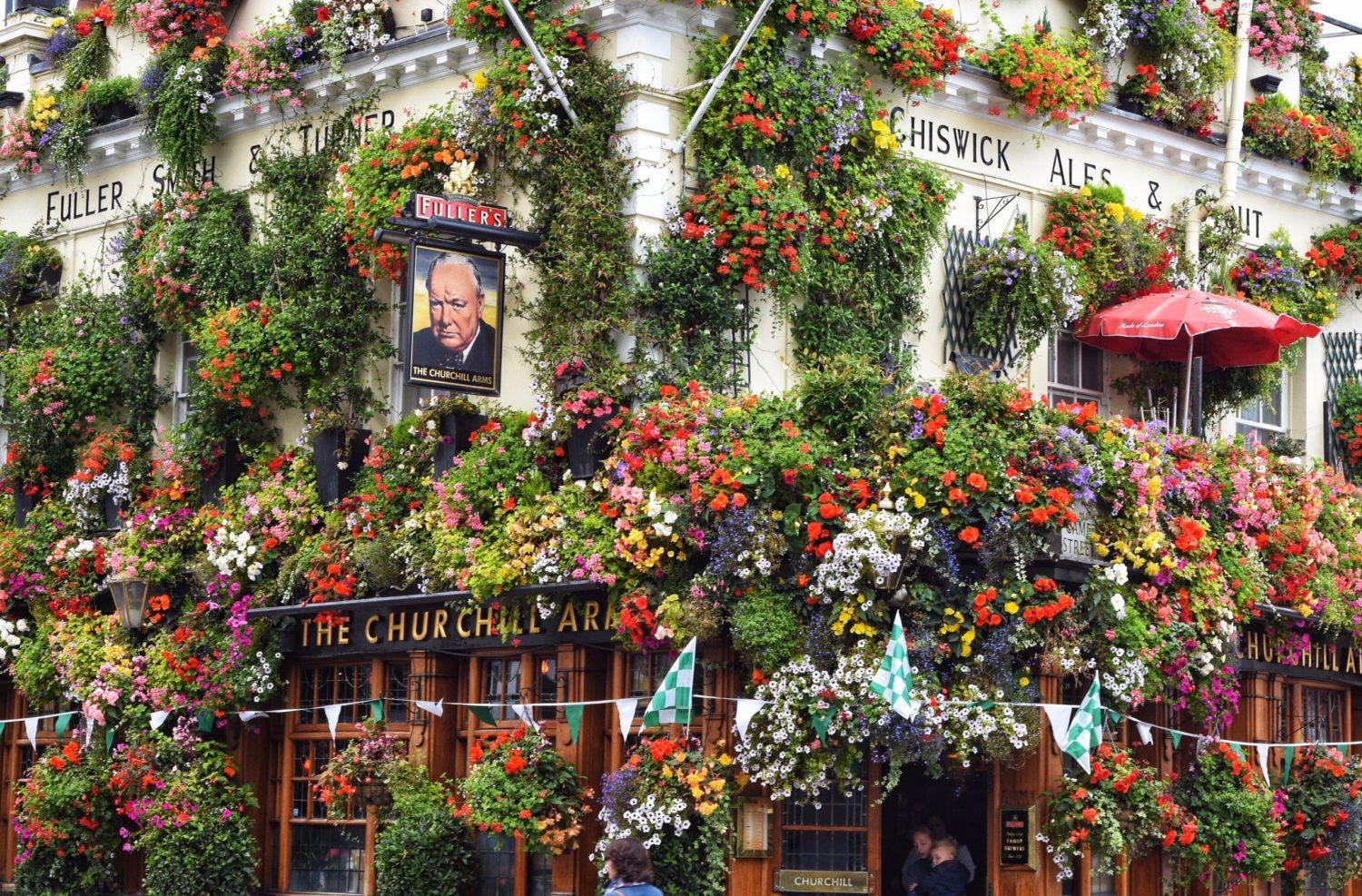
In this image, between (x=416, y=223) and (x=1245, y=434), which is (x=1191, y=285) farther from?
(x=416, y=223)

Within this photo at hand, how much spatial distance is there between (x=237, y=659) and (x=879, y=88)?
286 inches

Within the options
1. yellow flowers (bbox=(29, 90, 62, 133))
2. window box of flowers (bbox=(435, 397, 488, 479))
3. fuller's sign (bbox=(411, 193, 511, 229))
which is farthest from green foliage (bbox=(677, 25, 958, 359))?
yellow flowers (bbox=(29, 90, 62, 133))

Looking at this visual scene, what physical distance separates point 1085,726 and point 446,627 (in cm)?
531

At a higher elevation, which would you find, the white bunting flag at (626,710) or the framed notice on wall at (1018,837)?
the white bunting flag at (626,710)

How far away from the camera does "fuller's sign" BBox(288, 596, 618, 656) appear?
19938 millimetres

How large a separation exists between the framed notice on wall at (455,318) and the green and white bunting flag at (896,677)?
13.4 ft

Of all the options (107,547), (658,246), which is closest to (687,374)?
(658,246)

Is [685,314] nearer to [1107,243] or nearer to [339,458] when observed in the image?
[339,458]

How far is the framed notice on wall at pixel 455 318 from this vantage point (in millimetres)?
19625

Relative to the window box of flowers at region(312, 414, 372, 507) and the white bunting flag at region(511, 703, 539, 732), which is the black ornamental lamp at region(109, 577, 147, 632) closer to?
the window box of flowers at region(312, 414, 372, 507)

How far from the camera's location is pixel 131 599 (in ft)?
73.6

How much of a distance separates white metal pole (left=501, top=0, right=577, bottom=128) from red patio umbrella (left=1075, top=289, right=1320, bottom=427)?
16.9 feet

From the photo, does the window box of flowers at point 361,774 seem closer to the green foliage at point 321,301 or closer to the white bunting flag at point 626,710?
the white bunting flag at point 626,710

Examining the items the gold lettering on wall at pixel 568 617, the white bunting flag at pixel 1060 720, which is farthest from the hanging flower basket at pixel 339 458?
the white bunting flag at pixel 1060 720
